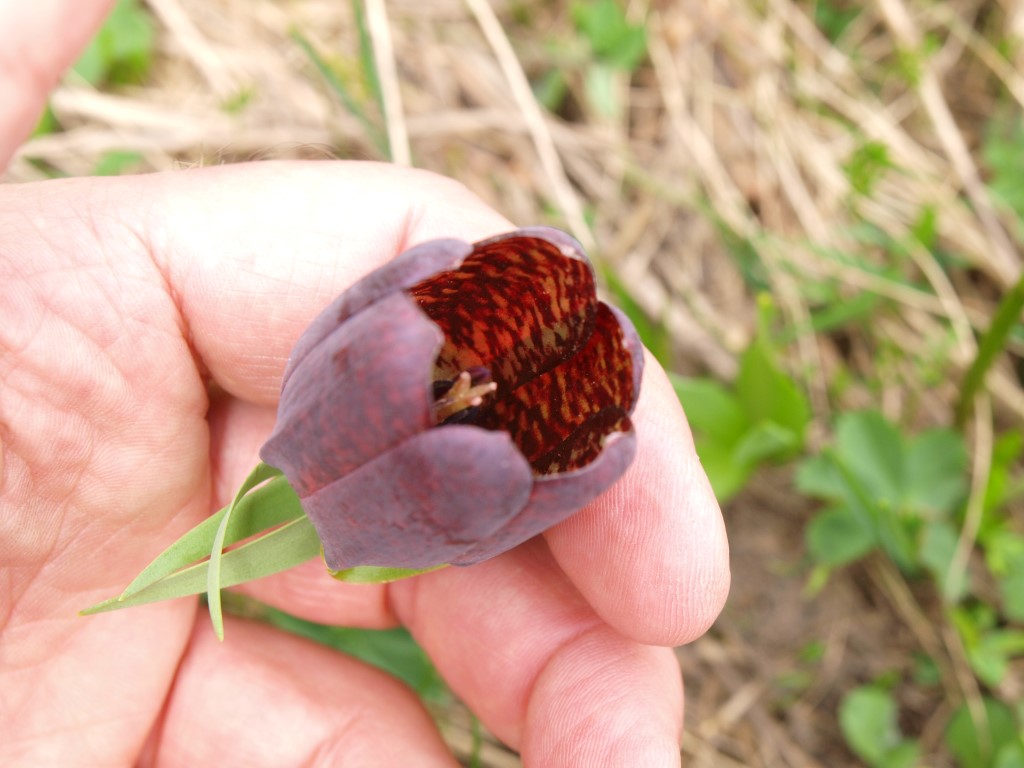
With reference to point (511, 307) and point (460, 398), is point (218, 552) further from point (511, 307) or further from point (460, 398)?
point (511, 307)

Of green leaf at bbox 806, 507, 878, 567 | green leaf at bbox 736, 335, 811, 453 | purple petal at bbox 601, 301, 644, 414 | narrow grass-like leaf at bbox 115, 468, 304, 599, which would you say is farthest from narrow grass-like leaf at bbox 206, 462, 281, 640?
green leaf at bbox 806, 507, 878, 567

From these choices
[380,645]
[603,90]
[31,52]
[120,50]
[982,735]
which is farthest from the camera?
[603,90]

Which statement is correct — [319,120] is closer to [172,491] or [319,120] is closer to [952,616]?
[172,491]

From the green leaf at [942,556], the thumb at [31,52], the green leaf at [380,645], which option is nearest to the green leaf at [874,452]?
the green leaf at [942,556]

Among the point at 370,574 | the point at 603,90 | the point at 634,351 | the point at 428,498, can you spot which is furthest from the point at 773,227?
the point at 428,498

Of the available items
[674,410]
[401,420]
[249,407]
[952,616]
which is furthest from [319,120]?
[952,616]

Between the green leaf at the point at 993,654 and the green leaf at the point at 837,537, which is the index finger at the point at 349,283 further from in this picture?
the green leaf at the point at 993,654

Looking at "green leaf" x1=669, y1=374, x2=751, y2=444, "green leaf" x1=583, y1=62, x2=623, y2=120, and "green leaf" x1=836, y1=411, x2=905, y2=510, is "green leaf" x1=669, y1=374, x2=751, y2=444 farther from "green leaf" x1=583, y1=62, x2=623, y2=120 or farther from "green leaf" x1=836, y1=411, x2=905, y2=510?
"green leaf" x1=583, y1=62, x2=623, y2=120
